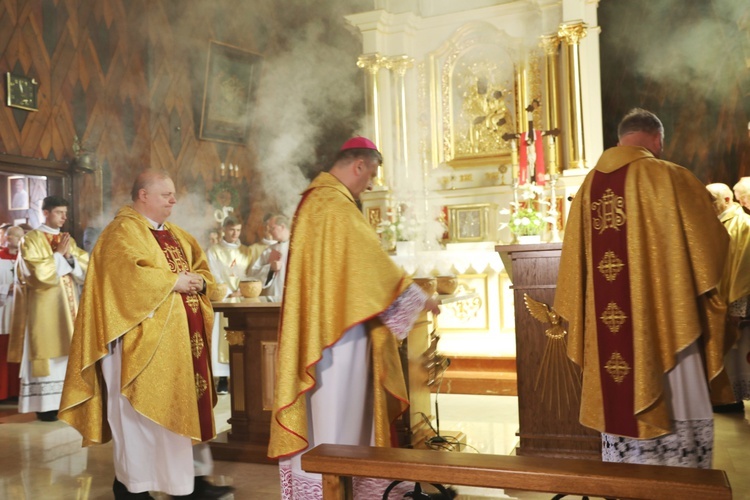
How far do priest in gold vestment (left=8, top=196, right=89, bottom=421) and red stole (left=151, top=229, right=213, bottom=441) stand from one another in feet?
9.66

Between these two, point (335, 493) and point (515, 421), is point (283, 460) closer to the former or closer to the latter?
point (335, 493)

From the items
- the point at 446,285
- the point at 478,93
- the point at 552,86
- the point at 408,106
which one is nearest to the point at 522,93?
the point at 552,86

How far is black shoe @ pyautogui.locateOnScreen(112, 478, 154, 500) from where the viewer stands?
3597 mm

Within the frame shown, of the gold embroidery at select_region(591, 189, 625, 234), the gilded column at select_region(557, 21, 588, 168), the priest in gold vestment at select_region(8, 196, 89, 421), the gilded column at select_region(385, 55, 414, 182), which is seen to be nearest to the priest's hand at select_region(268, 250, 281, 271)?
the priest in gold vestment at select_region(8, 196, 89, 421)

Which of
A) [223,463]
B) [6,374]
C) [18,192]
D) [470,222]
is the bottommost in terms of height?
[223,463]

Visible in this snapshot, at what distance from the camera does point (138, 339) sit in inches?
141

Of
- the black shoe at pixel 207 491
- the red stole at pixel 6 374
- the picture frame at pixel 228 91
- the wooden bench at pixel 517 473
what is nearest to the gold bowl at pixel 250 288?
the black shoe at pixel 207 491

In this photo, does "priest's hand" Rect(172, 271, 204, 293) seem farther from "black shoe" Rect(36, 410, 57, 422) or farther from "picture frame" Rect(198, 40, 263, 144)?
"picture frame" Rect(198, 40, 263, 144)

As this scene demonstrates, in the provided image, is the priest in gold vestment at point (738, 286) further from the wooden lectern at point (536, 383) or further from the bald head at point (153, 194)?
the bald head at point (153, 194)

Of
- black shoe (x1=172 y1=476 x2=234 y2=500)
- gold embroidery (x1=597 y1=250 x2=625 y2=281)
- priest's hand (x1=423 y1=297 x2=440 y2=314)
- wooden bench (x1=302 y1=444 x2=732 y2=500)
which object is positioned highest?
gold embroidery (x1=597 y1=250 x2=625 y2=281)

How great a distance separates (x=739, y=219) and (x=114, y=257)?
14.4ft

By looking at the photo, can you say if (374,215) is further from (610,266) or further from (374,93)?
(610,266)

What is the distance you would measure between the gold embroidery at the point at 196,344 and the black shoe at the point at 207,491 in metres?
0.72

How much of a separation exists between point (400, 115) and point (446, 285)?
456cm
